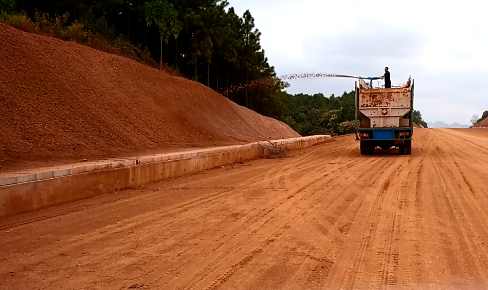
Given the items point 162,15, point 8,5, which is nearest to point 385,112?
point 162,15

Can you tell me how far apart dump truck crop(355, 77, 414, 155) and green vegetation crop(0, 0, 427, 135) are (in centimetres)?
1641

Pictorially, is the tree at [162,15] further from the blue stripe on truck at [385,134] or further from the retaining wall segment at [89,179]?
the retaining wall segment at [89,179]

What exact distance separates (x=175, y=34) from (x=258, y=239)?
109ft

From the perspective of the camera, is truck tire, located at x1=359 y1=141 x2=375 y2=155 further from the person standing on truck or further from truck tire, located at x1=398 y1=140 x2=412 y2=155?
the person standing on truck

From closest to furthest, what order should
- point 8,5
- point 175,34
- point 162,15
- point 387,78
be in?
1. point 387,78
2. point 8,5
3. point 162,15
4. point 175,34

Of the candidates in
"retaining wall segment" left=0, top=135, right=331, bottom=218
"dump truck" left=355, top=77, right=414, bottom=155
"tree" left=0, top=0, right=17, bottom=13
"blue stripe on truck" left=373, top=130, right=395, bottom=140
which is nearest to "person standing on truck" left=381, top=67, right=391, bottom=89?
"dump truck" left=355, top=77, right=414, bottom=155

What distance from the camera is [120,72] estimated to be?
24875mm

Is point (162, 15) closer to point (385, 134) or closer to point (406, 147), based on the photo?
point (385, 134)

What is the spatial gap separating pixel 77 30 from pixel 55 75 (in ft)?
43.5

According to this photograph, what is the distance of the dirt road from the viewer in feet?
17.5

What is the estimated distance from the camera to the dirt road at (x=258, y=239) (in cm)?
532

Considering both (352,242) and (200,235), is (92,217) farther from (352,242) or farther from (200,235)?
(352,242)

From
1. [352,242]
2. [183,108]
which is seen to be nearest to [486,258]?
[352,242]

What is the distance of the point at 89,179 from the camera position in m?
10.6
